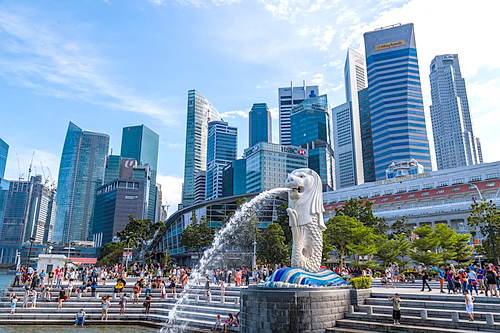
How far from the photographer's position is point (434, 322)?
46.3 ft

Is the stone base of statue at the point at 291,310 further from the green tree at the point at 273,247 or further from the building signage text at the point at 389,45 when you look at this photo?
the building signage text at the point at 389,45

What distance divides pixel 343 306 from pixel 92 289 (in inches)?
741

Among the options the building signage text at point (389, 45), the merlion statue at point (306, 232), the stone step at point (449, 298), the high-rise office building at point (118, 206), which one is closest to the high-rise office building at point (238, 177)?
the high-rise office building at point (118, 206)

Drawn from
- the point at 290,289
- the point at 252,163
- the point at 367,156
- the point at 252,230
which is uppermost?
the point at 367,156

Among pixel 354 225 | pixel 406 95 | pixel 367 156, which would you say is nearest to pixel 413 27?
pixel 406 95

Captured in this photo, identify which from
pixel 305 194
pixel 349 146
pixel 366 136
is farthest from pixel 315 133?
pixel 305 194

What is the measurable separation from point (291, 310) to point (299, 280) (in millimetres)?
1439

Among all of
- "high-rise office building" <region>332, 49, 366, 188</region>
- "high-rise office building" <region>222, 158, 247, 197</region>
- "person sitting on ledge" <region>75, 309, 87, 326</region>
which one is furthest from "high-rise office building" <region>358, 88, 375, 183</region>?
"person sitting on ledge" <region>75, 309, 87, 326</region>

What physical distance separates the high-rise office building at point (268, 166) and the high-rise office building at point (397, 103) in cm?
3067

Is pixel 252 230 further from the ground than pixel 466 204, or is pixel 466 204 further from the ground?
pixel 466 204

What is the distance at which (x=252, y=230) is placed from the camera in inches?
1794

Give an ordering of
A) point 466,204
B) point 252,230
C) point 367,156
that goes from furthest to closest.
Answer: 1. point 367,156
2. point 466,204
3. point 252,230

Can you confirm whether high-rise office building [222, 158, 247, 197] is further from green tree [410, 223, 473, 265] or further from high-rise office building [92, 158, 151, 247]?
green tree [410, 223, 473, 265]

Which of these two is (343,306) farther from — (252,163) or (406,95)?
(406,95)
